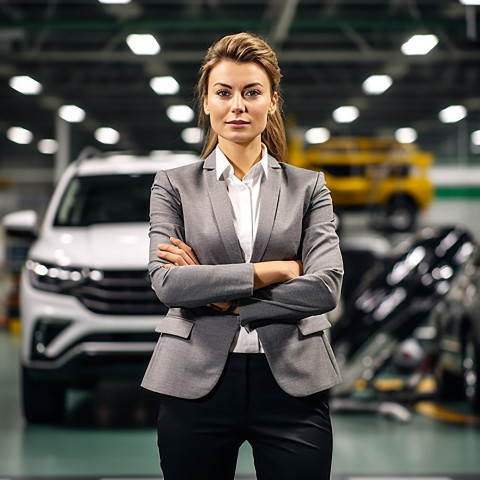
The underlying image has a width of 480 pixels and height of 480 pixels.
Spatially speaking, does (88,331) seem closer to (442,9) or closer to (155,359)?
(155,359)

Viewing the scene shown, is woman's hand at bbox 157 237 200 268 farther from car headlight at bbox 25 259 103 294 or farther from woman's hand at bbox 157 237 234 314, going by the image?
car headlight at bbox 25 259 103 294

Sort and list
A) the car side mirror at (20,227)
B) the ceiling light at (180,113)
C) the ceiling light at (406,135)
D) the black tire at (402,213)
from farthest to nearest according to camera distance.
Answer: the ceiling light at (180,113) → the ceiling light at (406,135) → the black tire at (402,213) → the car side mirror at (20,227)

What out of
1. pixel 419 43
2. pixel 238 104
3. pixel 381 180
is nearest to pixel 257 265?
pixel 238 104

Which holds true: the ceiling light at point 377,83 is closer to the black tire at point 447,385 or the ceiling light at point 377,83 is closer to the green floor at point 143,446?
the black tire at point 447,385

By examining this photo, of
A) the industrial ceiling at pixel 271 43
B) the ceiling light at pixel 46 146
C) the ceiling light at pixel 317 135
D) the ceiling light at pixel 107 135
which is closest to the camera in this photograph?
the industrial ceiling at pixel 271 43

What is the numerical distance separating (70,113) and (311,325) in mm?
21329

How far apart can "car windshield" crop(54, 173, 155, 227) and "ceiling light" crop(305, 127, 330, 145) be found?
54.9 feet

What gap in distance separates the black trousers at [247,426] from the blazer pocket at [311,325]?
0.39ft

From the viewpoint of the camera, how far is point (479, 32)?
13.2 m

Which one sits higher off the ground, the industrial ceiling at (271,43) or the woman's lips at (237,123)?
the industrial ceiling at (271,43)

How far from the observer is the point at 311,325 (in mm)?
1986

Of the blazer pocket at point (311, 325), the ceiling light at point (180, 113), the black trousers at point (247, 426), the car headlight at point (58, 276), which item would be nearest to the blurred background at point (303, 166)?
the car headlight at point (58, 276)

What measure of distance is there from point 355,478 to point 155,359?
276 centimetres

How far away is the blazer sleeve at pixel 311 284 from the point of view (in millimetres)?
1941
